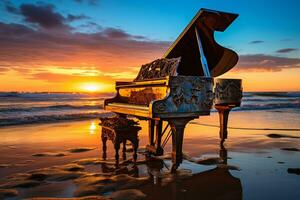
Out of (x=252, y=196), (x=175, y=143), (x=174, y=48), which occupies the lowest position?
(x=252, y=196)

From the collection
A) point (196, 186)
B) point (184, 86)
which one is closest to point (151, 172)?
point (196, 186)

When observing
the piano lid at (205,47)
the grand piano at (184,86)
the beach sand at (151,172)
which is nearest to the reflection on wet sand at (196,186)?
the beach sand at (151,172)

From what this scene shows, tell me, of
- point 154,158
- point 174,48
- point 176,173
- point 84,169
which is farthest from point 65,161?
point 174,48

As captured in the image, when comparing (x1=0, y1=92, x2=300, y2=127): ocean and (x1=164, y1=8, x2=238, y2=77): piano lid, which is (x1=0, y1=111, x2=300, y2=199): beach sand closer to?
(x1=164, y1=8, x2=238, y2=77): piano lid

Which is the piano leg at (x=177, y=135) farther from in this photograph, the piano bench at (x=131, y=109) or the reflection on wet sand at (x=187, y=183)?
the piano bench at (x=131, y=109)

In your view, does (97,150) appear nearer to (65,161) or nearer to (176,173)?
(65,161)

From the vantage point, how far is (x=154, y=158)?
20.4ft

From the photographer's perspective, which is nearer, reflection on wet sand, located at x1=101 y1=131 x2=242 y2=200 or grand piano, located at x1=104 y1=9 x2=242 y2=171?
reflection on wet sand, located at x1=101 y1=131 x2=242 y2=200

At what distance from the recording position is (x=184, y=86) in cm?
466

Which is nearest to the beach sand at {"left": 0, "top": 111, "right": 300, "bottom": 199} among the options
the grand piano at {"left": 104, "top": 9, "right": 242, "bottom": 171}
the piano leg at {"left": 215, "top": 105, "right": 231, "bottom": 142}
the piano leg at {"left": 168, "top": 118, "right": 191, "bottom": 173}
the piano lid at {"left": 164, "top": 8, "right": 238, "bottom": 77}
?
the piano leg at {"left": 168, "top": 118, "right": 191, "bottom": 173}

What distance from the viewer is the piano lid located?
5559 mm

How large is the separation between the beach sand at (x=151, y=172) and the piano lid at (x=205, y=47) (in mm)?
2119

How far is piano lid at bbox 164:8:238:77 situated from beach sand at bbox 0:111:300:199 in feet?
6.95

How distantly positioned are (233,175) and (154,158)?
1825 mm
